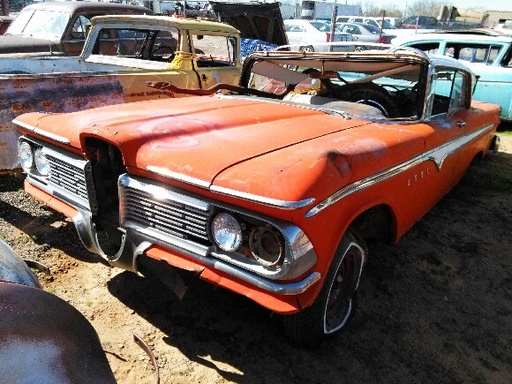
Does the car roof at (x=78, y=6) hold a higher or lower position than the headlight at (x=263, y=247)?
higher

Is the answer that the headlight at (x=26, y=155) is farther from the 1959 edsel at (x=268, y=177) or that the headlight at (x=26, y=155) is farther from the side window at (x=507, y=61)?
the side window at (x=507, y=61)

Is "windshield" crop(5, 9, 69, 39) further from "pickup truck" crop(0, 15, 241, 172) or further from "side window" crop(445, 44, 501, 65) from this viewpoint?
"side window" crop(445, 44, 501, 65)

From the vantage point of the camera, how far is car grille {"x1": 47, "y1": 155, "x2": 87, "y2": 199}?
8.42ft

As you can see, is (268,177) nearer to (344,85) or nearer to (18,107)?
(344,85)

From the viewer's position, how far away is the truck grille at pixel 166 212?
6.73 feet

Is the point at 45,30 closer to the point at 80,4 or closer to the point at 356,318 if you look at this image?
the point at 80,4

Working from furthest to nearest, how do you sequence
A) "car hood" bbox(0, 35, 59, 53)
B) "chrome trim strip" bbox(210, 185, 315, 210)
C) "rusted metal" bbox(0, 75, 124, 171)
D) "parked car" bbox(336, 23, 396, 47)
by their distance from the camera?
1. "parked car" bbox(336, 23, 396, 47)
2. "car hood" bbox(0, 35, 59, 53)
3. "rusted metal" bbox(0, 75, 124, 171)
4. "chrome trim strip" bbox(210, 185, 315, 210)

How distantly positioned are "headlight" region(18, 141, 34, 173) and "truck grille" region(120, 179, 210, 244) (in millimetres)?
1107

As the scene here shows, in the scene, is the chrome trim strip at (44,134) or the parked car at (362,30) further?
the parked car at (362,30)

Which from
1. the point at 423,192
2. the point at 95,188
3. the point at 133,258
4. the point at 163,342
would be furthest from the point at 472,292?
the point at 95,188

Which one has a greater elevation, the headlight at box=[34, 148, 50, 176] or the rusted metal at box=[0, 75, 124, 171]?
the rusted metal at box=[0, 75, 124, 171]

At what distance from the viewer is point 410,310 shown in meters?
2.78

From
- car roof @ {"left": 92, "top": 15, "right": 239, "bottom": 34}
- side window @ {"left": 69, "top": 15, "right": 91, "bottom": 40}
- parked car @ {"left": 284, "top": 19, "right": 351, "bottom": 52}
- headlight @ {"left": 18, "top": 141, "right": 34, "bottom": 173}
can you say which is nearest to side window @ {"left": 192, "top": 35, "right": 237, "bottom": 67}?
car roof @ {"left": 92, "top": 15, "right": 239, "bottom": 34}

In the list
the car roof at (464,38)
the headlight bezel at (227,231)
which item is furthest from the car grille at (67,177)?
the car roof at (464,38)
